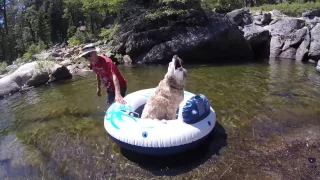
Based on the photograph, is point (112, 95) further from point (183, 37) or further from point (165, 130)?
point (183, 37)

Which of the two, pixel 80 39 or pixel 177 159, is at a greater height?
pixel 80 39

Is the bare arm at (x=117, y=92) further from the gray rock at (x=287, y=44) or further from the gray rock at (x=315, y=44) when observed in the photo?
the gray rock at (x=287, y=44)

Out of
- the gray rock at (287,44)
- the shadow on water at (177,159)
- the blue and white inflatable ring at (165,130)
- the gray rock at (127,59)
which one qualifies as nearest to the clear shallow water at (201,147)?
the shadow on water at (177,159)

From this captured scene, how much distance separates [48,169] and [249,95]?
6.18 m

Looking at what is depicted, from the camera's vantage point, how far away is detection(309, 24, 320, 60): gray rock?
15480 millimetres

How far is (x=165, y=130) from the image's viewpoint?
494 cm

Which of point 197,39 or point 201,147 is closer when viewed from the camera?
point 201,147

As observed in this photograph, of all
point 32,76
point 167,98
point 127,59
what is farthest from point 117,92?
point 127,59

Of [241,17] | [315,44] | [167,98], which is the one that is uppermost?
[241,17]

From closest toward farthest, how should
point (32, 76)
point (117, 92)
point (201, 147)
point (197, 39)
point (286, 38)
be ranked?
point (117, 92), point (201, 147), point (32, 76), point (197, 39), point (286, 38)

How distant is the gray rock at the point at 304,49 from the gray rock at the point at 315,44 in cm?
25

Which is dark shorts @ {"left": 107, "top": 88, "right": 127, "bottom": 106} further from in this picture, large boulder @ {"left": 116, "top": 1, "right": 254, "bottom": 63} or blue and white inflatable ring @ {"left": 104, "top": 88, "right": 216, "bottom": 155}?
large boulder @ {"left": 116, "top": 1, "right": 254, "bottom": 63}

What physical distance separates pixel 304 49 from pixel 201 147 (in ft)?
45.1

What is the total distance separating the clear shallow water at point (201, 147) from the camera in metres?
4.91
